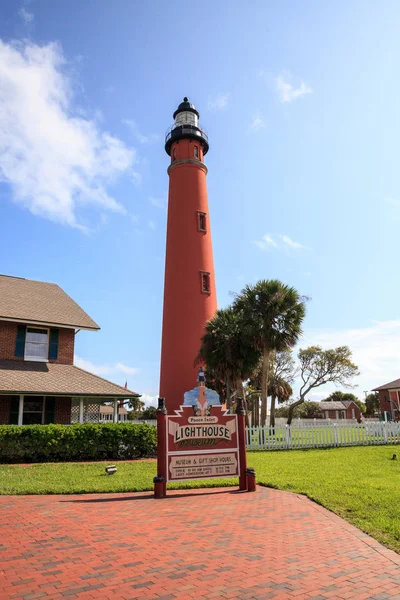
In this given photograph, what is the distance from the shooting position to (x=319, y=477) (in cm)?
1066

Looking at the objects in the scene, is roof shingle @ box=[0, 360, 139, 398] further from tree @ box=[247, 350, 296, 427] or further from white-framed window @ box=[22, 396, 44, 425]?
tree @ box=[247, 350, 296, 427]

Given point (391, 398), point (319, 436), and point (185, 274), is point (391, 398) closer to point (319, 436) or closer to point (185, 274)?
point (319, 436)

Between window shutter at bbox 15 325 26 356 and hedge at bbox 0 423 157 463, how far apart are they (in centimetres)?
499

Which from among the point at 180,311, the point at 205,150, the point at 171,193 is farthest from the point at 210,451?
the point at 205,150

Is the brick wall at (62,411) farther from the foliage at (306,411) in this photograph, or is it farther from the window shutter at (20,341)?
the foliage at (306,411)

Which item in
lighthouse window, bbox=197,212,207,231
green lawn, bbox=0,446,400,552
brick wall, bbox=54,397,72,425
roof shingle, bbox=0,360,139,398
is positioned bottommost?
green lawn, bbox=0,446,400,552

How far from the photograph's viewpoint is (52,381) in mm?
17797

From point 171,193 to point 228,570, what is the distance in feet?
81.5

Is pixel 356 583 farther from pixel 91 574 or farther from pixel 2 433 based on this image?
pixel 2 433

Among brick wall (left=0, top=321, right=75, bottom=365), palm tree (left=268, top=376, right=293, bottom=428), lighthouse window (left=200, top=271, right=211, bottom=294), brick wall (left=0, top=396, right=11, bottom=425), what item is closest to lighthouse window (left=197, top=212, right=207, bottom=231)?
lighthouse window (left=200, top=271, right=211, bottom=294)

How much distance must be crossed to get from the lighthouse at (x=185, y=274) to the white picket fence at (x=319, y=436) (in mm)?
6426

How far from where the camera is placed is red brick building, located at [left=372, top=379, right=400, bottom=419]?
47.7 meters

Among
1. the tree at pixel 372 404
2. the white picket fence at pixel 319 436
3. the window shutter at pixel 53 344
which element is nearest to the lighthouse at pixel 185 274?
the white picket fence at pixel 319 436

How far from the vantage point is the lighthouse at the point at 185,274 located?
2491 centimetres
